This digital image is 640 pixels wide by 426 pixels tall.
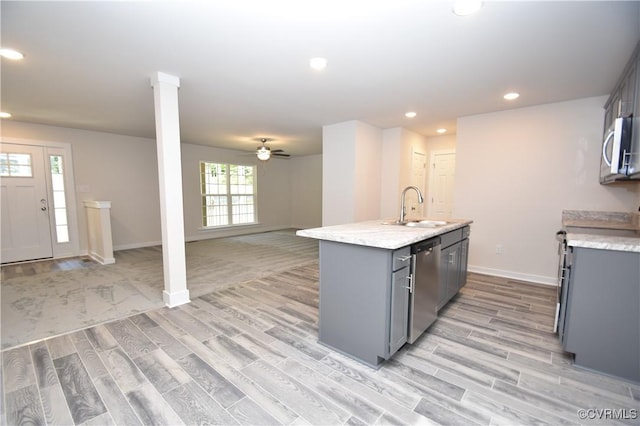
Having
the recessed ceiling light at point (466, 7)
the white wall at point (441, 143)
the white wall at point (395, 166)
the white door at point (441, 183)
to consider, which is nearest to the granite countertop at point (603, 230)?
the recessed ceiling light at point (466, 7)

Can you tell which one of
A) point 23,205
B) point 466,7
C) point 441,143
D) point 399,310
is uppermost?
point 466,7

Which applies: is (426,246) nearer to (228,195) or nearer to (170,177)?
(170,177)

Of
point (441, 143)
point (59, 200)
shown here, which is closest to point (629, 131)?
point (441, 143)

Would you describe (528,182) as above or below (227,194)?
above

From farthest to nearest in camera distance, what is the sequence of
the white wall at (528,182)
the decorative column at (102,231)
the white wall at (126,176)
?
1. the white wall at (126,176)
2. the decorative column at (102,231)
3. the white wall at (528,182)

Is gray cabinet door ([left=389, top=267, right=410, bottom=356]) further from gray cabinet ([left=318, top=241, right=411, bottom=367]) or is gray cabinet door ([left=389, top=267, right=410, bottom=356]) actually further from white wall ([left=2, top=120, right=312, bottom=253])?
white wall ([left=2, top=120, right=312, bottom=253])

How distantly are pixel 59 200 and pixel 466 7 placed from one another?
696 centimetres

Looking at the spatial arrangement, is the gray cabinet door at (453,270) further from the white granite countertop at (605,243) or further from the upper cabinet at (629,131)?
the upper cabinet at (629,131)

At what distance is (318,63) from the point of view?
2.62 meters

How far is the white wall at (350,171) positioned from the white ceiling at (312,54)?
0.74 metres

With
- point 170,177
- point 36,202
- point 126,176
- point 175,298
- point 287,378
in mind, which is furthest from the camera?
point 126,176

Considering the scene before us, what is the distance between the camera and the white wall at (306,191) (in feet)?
29.7

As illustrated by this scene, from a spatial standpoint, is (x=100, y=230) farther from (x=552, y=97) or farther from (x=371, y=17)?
(x=552, y=97)

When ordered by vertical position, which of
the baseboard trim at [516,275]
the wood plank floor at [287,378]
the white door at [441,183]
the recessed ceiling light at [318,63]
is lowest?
the wood plank floor at [287,378]
